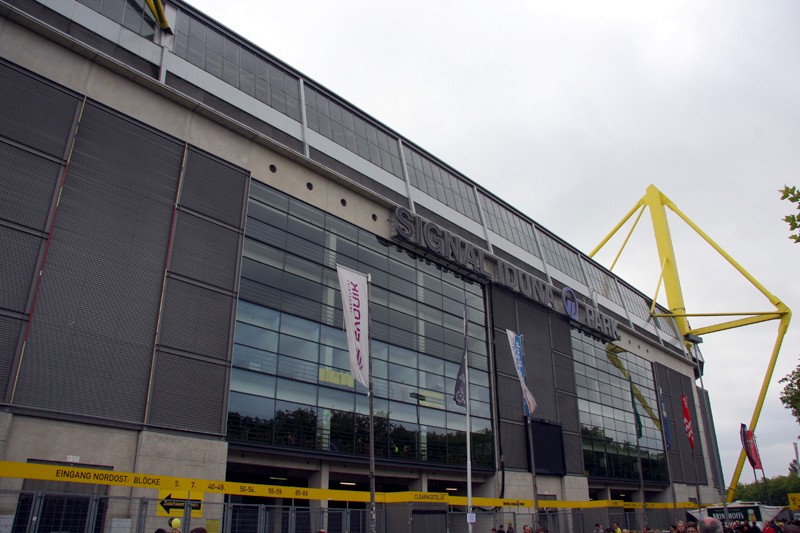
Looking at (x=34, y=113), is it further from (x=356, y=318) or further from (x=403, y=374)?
(x=403, y=374)

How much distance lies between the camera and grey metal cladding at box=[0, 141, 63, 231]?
20.8 meters

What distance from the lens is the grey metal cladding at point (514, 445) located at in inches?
1519

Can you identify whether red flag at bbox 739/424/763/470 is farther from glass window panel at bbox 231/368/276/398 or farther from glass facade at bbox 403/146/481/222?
glass window panel at bbox 231/368/276/398

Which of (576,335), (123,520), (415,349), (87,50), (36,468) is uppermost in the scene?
(87,50)

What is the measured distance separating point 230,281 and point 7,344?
29.5 ft

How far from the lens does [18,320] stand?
787 inches

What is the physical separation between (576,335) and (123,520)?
38806 millimetres

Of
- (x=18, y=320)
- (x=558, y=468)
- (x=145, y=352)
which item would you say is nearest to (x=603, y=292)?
(x=558, y=468)

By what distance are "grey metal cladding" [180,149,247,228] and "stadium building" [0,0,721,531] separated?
0.32 feet

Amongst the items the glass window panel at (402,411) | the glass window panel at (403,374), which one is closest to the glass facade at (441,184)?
the glass window panel at (403,374)

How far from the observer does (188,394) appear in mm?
23734

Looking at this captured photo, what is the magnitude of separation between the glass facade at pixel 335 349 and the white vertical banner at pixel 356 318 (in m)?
5.66

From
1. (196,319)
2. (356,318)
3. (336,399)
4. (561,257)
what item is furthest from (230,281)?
(561,257)

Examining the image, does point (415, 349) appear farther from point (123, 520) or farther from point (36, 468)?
point (36, 468)
